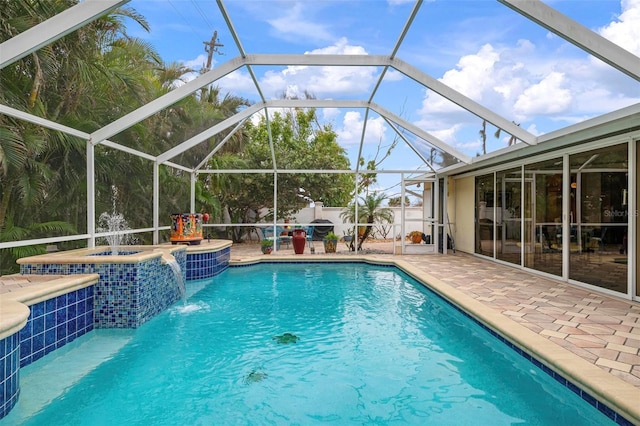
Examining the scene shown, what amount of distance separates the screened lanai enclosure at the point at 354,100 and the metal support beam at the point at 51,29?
0.04ft

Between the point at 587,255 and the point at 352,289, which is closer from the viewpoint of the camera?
the point at 587,255

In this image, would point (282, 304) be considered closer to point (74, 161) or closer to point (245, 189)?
point (74, 161)

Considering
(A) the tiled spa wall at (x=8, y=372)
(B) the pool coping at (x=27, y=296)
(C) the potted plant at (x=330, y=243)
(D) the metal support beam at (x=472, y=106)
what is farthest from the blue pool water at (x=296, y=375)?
(C) the potted plant at (x=330, y=243)

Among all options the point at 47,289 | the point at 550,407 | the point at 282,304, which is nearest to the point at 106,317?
the point at 47,289

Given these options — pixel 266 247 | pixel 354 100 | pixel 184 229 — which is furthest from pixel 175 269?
pixel 354 100

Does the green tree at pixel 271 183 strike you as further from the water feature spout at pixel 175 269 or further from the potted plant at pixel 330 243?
the water feature spout at pixel 175 269

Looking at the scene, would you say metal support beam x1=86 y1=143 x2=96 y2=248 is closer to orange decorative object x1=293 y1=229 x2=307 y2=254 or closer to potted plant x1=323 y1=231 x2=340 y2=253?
orange decorative object x1=293 y1=229 x2=307 y2=254

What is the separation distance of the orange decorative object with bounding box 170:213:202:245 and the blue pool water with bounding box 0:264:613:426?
255cm

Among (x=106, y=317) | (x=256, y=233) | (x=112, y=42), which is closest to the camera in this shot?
(x=106, y=317)

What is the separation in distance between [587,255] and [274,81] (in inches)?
239

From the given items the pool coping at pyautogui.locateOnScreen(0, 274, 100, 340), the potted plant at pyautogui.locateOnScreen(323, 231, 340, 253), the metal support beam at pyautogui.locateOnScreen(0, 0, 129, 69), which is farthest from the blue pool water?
the potted plant at pyautogui.locateOnScreen(323, 231, 340, 253)

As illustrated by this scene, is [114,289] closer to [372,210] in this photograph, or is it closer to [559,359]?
[559,359]

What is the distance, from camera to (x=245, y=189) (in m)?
A: 13.8

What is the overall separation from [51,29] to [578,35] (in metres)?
4.90
